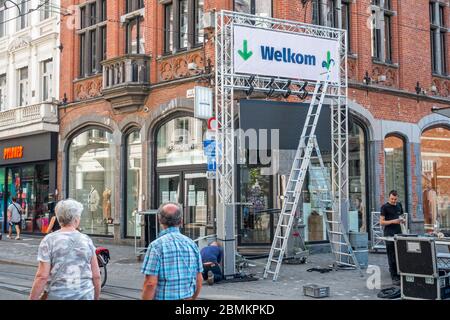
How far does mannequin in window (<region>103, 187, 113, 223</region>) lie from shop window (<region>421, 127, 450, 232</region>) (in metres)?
11.2

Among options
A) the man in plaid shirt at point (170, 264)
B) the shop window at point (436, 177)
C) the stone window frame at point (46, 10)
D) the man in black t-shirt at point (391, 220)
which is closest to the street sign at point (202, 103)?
the man in black t-shirt at point (391, 220)

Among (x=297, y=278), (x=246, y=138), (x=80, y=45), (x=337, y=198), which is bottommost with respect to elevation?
(x=297, y=278)

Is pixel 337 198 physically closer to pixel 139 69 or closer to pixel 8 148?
pixel 139 69

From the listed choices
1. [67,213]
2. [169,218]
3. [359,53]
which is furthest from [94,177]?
[169,218]

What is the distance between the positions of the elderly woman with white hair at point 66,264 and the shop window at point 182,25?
1337 cm

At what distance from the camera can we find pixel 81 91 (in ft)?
71.3

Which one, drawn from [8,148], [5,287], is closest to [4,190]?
[8,148]

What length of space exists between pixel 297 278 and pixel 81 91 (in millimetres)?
12655

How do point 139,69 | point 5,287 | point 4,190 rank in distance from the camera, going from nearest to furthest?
1. point 5,287
2. point 139,69
3. point 4,190

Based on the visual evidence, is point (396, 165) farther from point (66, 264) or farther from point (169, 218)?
point (66, 264)

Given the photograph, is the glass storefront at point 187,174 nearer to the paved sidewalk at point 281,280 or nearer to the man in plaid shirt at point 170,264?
the paved sidewalk at point 281,280

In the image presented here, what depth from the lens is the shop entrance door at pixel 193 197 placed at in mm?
17422

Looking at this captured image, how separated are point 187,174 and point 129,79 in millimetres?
3670
